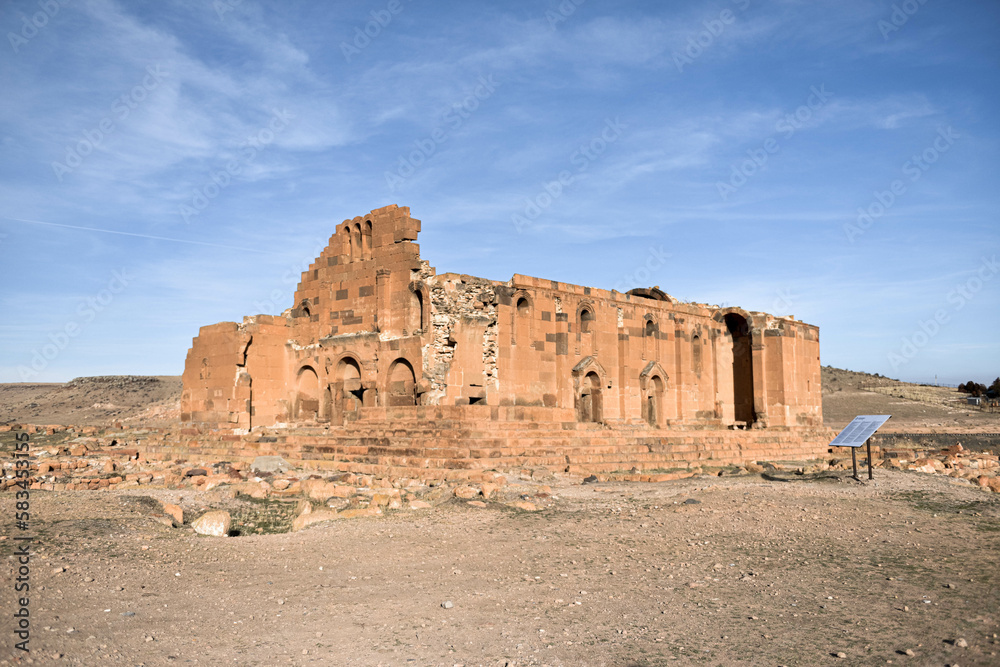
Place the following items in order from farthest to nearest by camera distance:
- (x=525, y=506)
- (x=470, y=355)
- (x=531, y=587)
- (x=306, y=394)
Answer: (x=306, y=394) < (x=470, y=355) < (x=525, y=506) < (x=531, y=587)

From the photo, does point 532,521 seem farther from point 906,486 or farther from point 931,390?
point 931,390

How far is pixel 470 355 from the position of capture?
2295cm

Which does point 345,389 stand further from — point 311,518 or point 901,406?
point 901,406

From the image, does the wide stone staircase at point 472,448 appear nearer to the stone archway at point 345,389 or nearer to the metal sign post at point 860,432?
the stone archway at point 345,389

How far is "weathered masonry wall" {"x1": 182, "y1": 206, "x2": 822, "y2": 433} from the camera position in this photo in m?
23.2

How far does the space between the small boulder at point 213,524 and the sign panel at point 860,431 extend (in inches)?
405

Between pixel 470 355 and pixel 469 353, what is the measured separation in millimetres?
67

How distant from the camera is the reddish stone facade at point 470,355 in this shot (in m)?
23.1

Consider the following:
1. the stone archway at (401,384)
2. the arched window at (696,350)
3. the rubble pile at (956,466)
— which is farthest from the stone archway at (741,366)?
the stone archway at (401,384)

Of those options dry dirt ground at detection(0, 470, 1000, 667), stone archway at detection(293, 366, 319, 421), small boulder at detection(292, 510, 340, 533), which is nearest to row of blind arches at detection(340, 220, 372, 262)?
stone archway at detection(293, 366, 319, 421)

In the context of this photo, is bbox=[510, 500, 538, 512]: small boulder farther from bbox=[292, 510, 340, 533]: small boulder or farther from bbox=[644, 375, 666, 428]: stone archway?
bbox=[644, 375, 666, 428]: stone archway

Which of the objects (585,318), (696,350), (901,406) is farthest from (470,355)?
(901,406)

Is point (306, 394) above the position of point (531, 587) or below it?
above

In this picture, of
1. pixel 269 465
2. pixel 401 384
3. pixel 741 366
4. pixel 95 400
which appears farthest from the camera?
pixel 95 400
